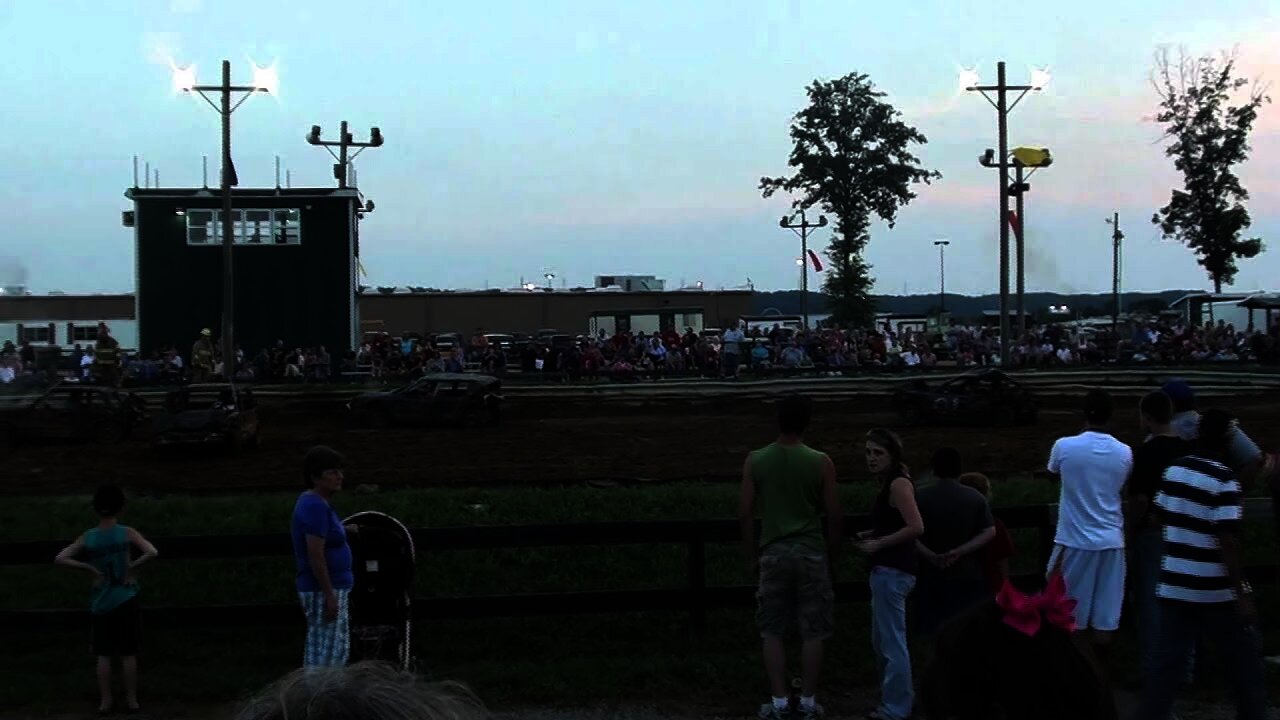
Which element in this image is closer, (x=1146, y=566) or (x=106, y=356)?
(x=1146, y=566)

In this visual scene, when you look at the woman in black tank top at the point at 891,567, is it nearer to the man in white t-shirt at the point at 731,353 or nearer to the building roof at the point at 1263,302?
the man in white t-shirt at the point at 731,353

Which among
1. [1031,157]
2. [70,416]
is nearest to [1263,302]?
[1031,157]

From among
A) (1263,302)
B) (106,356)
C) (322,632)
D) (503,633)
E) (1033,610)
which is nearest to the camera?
(1033,610)

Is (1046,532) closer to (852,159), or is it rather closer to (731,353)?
(731,353)

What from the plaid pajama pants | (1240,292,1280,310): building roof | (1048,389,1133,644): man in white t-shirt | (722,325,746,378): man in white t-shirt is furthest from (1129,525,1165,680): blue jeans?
(1240,292,1280,310): building roof

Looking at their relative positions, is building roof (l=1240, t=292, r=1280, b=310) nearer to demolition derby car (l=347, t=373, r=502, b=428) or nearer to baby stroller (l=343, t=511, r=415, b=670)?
demolition derby car (l=347, t=373, r=502, b=428)

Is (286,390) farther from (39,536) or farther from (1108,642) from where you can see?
(1108,642)

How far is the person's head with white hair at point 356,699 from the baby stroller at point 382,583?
526 cm

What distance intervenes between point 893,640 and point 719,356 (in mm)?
28231

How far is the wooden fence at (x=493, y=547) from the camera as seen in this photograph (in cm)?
827

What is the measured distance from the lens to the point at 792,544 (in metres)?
6.89

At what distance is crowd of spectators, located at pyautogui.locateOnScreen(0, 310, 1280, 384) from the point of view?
32.7 m

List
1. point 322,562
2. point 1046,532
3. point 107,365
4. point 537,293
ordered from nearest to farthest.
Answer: point 322,562, point 1046,532, point 107,365, point 537,293

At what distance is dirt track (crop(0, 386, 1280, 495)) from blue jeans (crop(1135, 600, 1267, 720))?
41.5 feet
